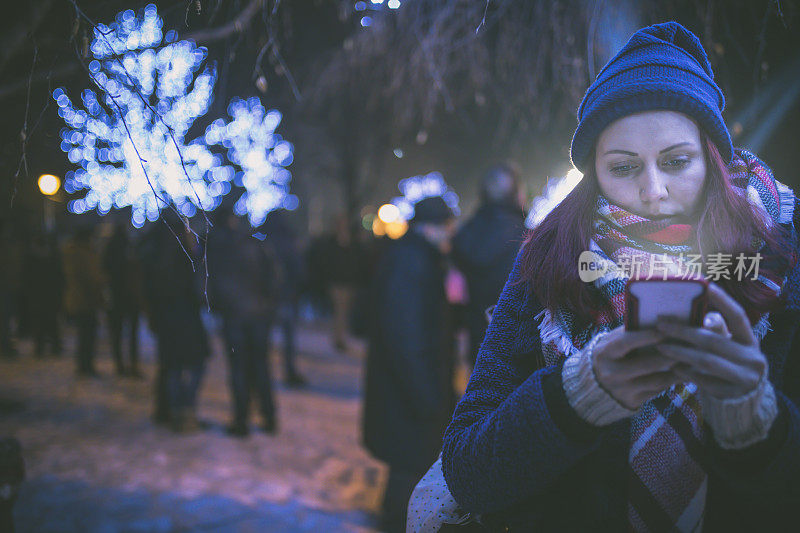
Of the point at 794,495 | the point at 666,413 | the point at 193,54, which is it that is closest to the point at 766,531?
Result: the point at 794,495

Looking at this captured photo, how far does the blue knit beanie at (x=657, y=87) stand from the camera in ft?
3.95

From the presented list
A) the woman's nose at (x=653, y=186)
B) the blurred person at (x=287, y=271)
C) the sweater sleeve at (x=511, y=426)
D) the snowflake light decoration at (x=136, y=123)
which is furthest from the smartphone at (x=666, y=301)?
the blurred person at (x=287, y=271)

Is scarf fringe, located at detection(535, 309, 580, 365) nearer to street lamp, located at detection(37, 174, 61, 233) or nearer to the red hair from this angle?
the red hair

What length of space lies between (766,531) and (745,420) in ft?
1.25

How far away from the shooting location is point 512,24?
2928 millimetres

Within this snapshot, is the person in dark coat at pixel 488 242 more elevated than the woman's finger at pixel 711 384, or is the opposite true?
the person in dark coat at pixel 488 242

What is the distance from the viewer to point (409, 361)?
3309mm

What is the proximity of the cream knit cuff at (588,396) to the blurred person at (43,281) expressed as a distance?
9200 mm

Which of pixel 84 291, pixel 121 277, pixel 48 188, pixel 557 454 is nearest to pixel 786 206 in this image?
pixel 557 454

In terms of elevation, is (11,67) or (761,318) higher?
(11,67)

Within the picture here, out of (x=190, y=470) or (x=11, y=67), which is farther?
(x=190, y=470)

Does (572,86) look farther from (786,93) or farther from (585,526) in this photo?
(585,526)

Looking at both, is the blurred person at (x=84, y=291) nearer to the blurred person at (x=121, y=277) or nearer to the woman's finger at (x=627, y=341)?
the blurred person at (x=121, y=277)

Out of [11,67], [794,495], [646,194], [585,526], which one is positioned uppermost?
[11,67]
